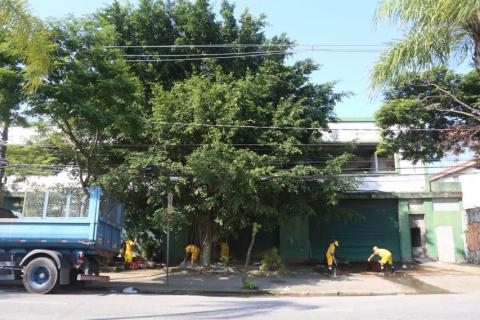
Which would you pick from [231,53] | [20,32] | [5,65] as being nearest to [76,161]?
[5,65]

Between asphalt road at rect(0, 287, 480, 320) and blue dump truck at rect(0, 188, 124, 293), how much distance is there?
1.29 meters

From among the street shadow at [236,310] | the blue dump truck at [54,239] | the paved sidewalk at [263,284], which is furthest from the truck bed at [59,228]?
the street shadow at [236,310]

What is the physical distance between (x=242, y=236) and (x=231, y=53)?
9.25 meters

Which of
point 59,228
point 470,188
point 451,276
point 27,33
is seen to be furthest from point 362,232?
point 27,33

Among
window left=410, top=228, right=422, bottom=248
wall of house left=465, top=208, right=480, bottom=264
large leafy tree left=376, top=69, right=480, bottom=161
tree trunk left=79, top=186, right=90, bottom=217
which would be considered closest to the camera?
tree trunk left=79, top=186, right=90, bottom=217

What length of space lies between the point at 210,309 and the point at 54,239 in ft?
18.9

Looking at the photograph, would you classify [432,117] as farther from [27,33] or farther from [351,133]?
[27,33]

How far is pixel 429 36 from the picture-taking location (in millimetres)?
9547

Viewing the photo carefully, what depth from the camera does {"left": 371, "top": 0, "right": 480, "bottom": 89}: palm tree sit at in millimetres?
8984

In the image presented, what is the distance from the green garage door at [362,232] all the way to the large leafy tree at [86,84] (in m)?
13.1

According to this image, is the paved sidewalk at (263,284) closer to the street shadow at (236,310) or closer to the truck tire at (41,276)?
the truck tire at (41,276)

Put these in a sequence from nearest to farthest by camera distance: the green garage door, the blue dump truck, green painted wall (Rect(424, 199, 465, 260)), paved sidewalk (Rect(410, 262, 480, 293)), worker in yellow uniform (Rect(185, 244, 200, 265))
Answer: the blue dump truck → paved sidewalk (Rect(410, 262, 480, 293)) → worker in yellow uniform (Rect(185, 244, 200, 265)) → green painted wall (Rect(424, 199, 465, 260)) → the green garage door

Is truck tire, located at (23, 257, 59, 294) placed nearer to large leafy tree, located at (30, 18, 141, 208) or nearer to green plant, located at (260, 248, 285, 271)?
large leafy tree, located at (30, 18, 141, 208)

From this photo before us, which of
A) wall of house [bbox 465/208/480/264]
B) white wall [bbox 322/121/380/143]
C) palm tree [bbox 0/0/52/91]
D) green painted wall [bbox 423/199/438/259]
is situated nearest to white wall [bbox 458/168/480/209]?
wall of house [bbox 465/208/480/264]
